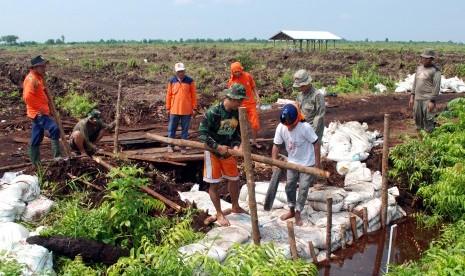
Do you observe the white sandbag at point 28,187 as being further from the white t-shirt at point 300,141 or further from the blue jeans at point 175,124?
the white t-shirt at point 300,141

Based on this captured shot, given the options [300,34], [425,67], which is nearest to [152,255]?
[425,67]

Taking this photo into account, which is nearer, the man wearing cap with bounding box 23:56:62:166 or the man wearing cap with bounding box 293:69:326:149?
the man wearing cap with bounding box 293:69:326:149

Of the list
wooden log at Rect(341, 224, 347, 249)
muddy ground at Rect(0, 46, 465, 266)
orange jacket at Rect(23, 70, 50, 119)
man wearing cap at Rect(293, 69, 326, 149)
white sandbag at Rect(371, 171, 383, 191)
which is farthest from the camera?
white sandbag at Rect(371, 171, 383, 191)

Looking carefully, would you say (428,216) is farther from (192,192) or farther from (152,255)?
→ (152,255)

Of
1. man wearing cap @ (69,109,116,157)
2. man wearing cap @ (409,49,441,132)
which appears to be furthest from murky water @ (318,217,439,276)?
man wearing cap @ (69,109,116,157)

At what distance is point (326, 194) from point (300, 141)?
1.14 m

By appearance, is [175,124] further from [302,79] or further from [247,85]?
[302,79]

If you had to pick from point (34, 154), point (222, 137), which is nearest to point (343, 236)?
point (222, 137)

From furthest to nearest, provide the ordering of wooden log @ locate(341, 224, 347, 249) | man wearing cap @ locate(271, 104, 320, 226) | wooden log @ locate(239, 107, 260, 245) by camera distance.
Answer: wooden log @ locate(341, 224, 347, 249)
man wearing cap @ locate(271, 104, 320, 226)
wooden log @ locate(239, 107, 260, 245)

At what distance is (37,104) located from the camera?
20.9 feet

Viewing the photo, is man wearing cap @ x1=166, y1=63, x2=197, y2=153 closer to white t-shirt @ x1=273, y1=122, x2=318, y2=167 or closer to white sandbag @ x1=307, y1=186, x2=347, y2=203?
white sandbag @ x1=307, y1=186, x2=347, y2=203

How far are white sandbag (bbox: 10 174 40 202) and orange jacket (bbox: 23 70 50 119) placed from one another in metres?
1.31

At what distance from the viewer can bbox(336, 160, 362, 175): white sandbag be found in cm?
708

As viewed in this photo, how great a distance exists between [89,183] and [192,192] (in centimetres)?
143
